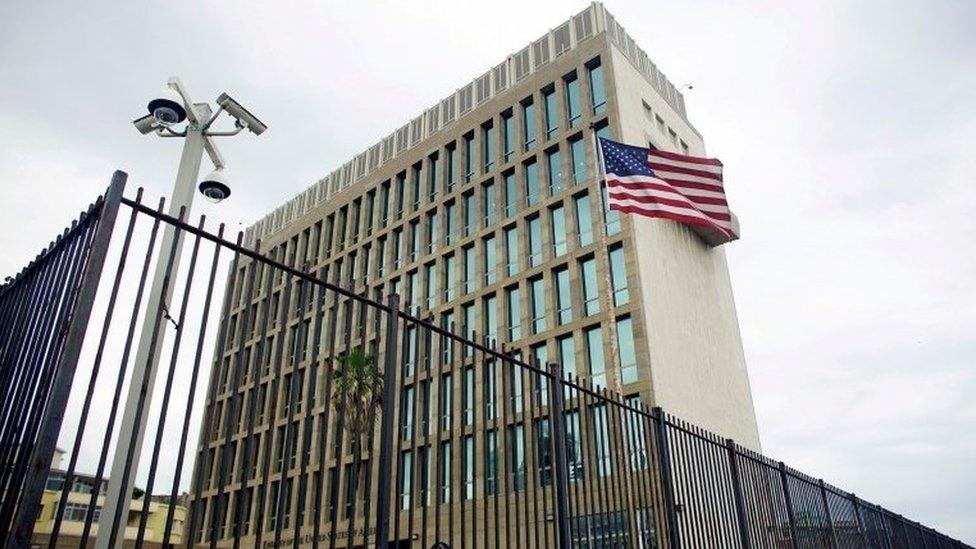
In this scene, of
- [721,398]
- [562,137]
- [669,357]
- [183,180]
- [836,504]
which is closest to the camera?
[183,180]

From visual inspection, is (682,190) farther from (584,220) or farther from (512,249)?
(512,249)

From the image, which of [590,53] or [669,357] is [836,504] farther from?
[590,53]

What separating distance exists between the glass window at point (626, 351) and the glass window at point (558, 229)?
5.10m

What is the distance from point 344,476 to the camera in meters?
38.4

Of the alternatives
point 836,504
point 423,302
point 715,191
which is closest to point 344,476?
point 423,302

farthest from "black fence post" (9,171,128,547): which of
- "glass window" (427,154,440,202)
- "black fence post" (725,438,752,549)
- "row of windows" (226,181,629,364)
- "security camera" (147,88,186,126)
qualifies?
"glass window" (427,154,440,202)

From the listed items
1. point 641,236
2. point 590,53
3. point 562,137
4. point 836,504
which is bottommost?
point 836,504

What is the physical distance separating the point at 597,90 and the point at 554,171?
4538mm

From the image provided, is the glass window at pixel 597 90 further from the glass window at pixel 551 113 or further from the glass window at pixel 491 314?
the glass window at pixel 491 314

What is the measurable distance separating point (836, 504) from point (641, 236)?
20.5m

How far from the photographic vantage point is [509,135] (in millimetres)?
38344

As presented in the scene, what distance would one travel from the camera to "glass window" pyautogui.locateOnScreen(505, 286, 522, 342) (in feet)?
108

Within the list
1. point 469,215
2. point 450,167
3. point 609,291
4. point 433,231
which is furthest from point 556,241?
point 450,167

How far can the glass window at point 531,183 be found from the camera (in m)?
35.3
